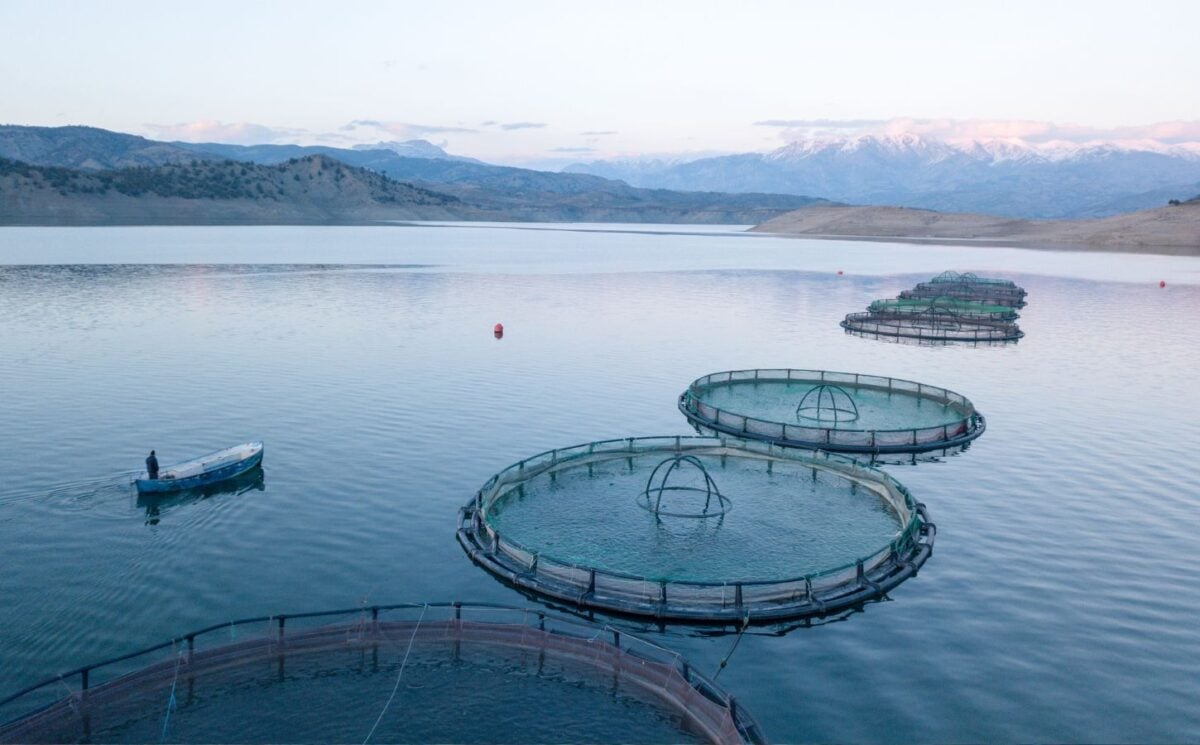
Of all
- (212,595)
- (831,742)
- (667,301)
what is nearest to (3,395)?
(212,595)

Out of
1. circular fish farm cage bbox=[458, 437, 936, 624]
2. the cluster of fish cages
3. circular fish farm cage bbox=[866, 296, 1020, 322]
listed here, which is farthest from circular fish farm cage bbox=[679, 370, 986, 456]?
circular fish farm cage bbox=[866, 296, 1020, 322]

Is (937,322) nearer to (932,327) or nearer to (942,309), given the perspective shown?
(932,327)

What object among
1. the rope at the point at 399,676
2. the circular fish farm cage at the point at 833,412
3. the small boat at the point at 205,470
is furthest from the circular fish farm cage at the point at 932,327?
the rope at the point at 399,676

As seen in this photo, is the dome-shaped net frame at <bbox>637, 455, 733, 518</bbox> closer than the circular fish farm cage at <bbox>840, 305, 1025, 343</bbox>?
Yes

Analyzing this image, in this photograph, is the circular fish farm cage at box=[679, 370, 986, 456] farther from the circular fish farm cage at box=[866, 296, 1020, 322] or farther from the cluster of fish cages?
the circular fish farm cage at box=[866, 296, 1020, 322]

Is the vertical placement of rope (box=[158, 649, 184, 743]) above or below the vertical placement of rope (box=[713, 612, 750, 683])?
above

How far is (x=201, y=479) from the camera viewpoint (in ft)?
143

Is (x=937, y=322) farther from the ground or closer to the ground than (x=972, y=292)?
closer to the ground

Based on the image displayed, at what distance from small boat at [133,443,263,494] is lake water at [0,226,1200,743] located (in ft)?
4.12

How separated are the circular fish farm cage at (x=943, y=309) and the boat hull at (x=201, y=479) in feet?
258

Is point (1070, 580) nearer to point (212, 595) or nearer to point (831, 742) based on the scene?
point (831, 742)

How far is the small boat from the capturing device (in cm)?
4203

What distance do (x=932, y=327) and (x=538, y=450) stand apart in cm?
6318

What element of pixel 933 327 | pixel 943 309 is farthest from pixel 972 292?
pixel 933 327
